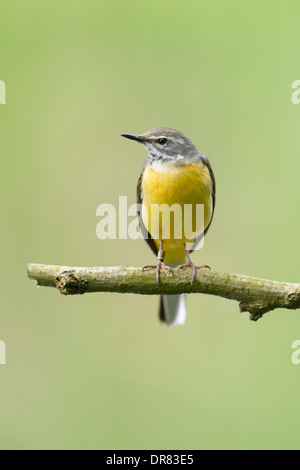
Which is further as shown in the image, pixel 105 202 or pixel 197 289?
pixel 105 202

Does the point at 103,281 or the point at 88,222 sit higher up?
the point at 88,222

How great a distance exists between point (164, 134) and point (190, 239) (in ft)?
3.24

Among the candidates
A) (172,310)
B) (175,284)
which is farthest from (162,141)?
(172,310)

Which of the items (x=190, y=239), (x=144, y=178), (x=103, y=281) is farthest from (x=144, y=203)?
(x=103, y=281)

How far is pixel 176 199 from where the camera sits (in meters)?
4.72

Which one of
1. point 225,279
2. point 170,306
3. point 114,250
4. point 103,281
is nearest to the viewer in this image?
point 103,281

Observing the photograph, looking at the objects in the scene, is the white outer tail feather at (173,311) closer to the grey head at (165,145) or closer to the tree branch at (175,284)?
the grey head at (165,145)

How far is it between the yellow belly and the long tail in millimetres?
869

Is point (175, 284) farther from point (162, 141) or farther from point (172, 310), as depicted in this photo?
point (172, 310)

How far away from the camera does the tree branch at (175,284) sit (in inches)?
140

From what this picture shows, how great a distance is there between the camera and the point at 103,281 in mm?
3656

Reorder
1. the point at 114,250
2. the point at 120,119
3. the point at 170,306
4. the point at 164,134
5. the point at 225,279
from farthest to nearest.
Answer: the point at 120,119 < the point at 114,250 < the point at 170,306 < the point at 164,134 < the point at 225,279

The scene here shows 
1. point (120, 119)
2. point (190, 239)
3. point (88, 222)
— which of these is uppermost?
point (120, 119)

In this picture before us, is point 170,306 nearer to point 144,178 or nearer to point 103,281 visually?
point 144,178
